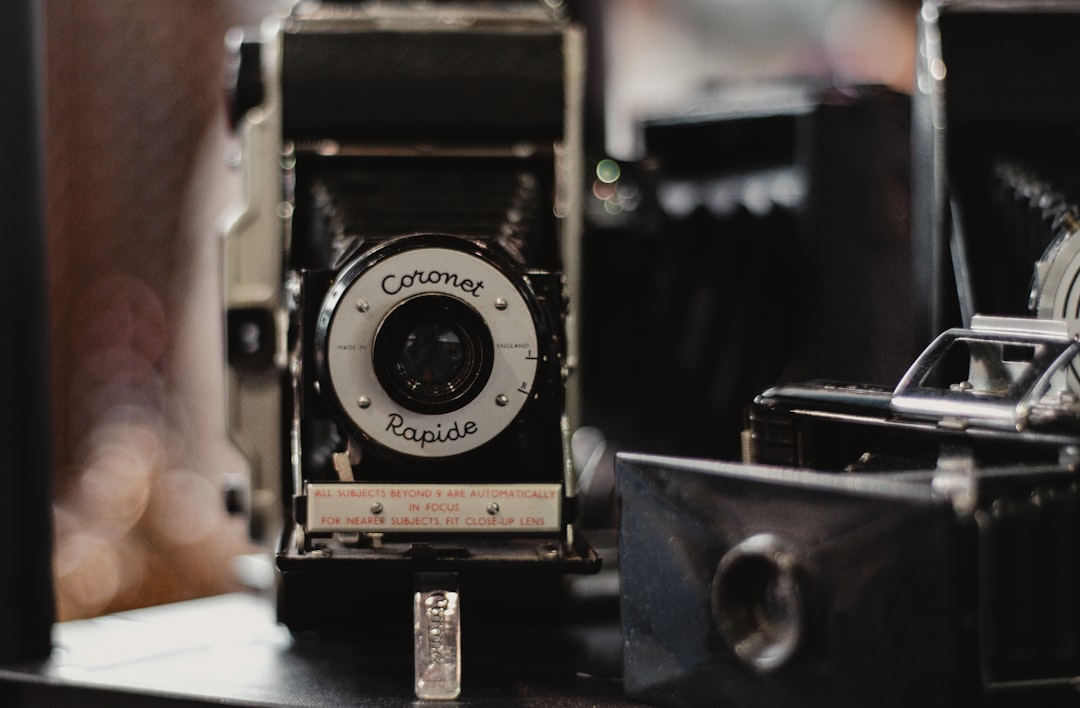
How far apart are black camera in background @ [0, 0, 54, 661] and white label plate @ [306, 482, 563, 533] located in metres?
0.28

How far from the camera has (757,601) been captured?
77cm

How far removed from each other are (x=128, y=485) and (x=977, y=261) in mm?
1963

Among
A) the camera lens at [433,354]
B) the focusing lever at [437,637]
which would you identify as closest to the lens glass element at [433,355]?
the camera lens at [433,354]

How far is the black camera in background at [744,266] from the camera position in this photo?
54.8 inches

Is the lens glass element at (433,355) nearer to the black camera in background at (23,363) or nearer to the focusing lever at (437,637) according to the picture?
the focusing lever at (437,637)

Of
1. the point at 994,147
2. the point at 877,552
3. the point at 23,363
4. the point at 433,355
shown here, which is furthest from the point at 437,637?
the point at 994,147

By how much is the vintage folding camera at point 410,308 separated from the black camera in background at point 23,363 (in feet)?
0.57

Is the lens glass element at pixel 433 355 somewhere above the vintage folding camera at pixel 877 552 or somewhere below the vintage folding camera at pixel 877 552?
above

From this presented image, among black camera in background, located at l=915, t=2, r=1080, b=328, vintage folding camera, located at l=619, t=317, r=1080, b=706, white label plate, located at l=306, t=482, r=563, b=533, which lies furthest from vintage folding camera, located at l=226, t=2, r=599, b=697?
black camera in background, located at l=915, t=2, r=1080, b=328

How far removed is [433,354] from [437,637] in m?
0.21

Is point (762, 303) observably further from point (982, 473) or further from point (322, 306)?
point (982, 473)

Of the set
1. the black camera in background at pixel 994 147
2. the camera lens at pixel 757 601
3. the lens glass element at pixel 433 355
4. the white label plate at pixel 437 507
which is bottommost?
the camera lens at pixel 757 601

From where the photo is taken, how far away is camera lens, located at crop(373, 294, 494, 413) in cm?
92

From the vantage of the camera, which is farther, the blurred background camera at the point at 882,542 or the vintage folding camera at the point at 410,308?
the vintage folding camera at the point at 410,308
